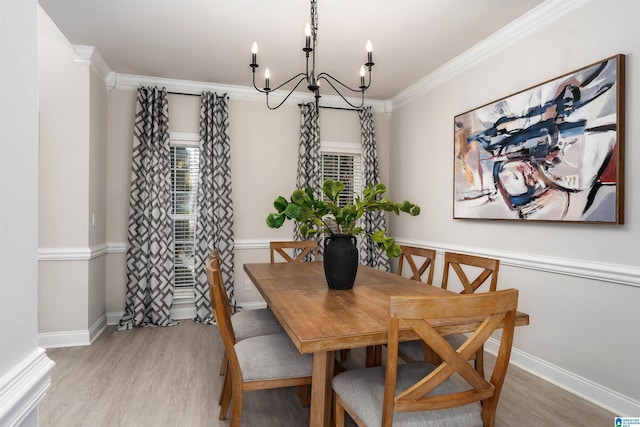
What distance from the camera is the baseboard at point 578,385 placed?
2113 millimetres

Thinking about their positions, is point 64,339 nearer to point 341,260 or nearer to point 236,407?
point 236,407

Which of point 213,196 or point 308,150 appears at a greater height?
Result: point 308,150

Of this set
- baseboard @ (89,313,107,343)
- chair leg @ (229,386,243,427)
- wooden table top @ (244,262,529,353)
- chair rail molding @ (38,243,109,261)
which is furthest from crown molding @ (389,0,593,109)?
baseboard @ (89,313,107,343)

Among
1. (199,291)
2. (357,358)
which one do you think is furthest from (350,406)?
(199,291)

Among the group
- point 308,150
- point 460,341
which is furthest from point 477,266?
point 308,150

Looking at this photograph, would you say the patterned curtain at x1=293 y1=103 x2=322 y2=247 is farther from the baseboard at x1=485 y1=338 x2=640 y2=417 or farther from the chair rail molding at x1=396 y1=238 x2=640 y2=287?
the baseboard at x1=485 y1=338 x2=640 y2=417

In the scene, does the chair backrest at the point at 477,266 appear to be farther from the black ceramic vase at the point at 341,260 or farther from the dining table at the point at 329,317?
the black ceramic vase at the point at 341,260

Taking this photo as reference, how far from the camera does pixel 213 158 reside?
411 cm

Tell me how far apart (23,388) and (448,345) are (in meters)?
1.15

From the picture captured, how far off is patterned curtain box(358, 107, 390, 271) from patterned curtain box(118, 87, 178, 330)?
232cm

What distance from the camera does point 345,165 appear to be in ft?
15.8

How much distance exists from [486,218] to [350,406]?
7.39ft

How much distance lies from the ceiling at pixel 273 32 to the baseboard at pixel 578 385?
8.40ft

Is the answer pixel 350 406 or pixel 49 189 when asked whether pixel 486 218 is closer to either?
pixel 350 406
